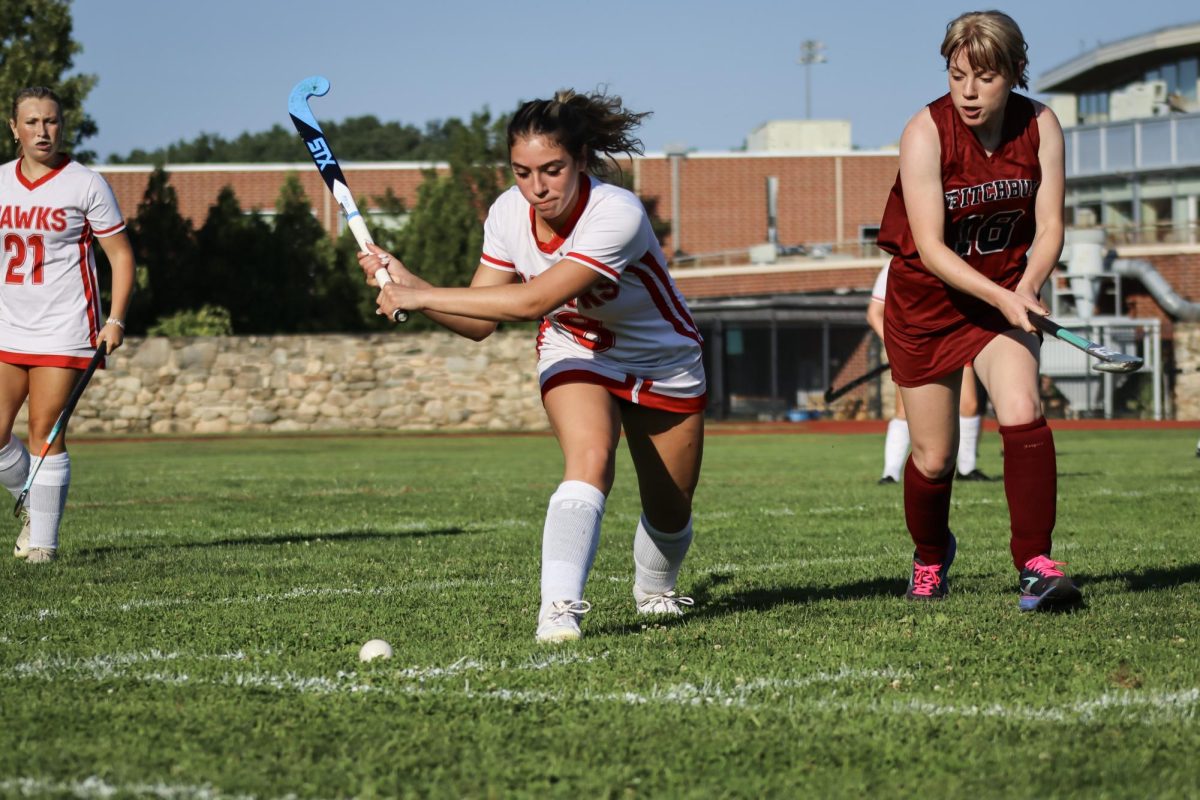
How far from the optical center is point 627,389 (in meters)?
5.30

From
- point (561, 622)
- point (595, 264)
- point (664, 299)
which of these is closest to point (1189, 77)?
point (664, 299)

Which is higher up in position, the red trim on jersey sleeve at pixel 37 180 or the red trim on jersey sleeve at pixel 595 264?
the red trim on jersey sleeve at pixel 37 180

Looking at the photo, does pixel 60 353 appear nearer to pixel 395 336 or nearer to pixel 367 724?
pixel 367 724

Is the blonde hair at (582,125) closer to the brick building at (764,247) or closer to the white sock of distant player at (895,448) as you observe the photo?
the white sock of distant player at (895,448)

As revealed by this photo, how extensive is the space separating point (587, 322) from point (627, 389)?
28 cm

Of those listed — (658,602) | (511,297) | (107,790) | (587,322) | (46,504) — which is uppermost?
(511,297)

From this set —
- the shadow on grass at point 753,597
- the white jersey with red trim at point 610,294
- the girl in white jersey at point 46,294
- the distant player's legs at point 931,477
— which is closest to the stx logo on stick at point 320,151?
the white jersey with red trim at point 610,294

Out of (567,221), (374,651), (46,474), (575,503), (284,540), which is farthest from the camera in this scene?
(284,540)

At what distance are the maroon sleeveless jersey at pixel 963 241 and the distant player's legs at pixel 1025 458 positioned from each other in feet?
0.54

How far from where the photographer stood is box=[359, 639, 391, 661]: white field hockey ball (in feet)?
15.1

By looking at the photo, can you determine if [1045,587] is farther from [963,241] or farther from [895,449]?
[895,449]

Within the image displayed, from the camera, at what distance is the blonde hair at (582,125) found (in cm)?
494

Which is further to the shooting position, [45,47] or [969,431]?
[45,47]

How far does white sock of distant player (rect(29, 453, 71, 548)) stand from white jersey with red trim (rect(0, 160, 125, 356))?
63 cm
